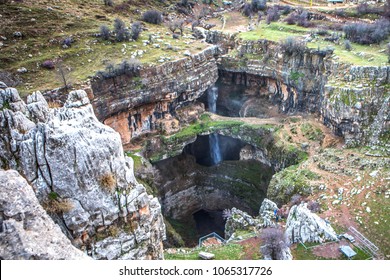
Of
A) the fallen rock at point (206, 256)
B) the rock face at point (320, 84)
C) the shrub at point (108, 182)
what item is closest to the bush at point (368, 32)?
the rock face at point (320, 84)

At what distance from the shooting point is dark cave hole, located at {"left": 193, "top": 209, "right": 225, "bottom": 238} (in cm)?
4128

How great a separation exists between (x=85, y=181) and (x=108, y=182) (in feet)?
3.42

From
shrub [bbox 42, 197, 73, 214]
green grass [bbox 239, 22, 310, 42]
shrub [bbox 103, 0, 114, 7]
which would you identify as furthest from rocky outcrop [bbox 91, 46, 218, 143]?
shrub [bbox 42, 197, 73, 214]

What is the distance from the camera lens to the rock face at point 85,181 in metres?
17.0

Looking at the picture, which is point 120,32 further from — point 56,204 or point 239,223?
point 56,204

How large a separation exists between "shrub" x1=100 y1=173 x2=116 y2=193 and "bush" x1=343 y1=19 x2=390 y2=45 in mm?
33266

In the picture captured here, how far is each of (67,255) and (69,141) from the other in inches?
238

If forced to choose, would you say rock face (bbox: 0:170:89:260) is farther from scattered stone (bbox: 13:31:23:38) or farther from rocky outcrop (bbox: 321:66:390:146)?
scattered stone (bbox: 13:31:23:38)

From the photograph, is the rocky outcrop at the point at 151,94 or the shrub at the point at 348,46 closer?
the rocky outcrop at the point at 151,94

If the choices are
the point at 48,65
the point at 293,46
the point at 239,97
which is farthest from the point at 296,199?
the point at 48,65

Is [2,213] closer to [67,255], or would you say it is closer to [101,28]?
A: [67,255]

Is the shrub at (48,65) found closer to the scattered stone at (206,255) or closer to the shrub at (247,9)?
the scattered stone at (206,255)

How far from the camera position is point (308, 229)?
79.5 feet

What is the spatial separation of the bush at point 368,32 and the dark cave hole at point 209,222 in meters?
23.5
